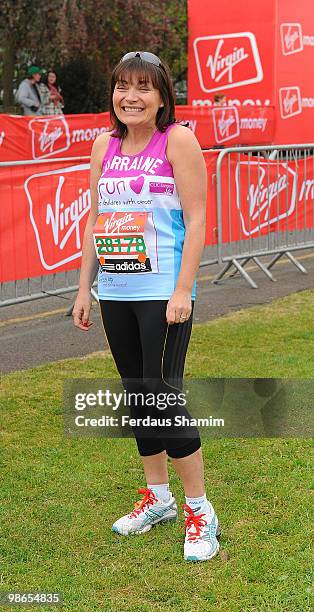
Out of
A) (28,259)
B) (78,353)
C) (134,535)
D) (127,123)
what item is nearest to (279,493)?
(134,535)

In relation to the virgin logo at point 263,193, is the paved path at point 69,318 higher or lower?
lower

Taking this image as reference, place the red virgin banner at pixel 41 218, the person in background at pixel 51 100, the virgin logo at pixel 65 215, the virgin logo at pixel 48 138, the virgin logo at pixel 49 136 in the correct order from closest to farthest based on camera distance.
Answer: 1. the red virgin banner at pixel 41 218
2. the virgin logo at pixel 65 215
3. the virgin logo at pixel 49 136
4. the virgin logo at pixel 48 138
5. the person in background at pixel 51 100

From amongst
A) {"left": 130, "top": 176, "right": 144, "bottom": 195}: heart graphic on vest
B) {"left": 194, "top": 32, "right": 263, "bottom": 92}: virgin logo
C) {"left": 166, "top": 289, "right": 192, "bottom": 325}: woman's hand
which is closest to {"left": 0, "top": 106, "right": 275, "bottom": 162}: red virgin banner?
{"left": 194, "top": 32, "right": 263, "bottom": 92}: virgin logo

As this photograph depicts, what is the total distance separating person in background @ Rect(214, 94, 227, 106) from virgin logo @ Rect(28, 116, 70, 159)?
3975 millimetres

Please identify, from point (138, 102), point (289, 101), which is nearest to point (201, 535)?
point (138, 102)

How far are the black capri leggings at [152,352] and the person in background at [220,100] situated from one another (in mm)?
15170

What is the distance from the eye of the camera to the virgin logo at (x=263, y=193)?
9.80m

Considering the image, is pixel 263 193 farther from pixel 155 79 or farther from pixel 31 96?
pixel 31 96

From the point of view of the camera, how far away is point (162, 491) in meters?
4.27

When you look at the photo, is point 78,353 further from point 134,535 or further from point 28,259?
point 134,535

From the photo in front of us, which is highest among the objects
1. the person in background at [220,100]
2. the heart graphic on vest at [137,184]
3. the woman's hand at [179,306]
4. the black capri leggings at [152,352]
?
the heart graphic on vest at [137,184]

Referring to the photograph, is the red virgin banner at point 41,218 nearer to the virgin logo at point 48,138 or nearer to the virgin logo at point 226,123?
the virgin logo at point 48,138

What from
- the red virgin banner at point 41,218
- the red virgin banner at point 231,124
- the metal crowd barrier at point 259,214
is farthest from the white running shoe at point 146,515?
the red virgin banner at point 231,124

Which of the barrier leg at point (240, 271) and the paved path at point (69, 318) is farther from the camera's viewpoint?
the barrier leg at point (240, 271)
